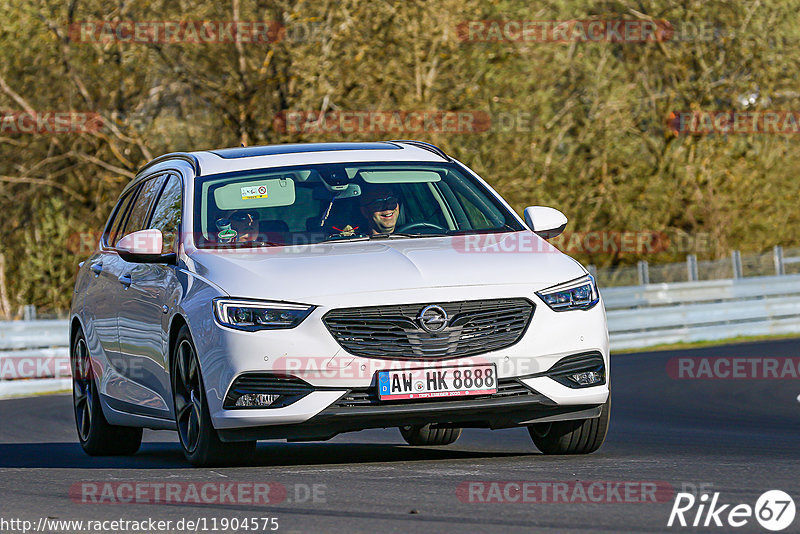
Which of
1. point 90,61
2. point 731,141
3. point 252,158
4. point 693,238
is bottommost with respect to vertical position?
point 693,238

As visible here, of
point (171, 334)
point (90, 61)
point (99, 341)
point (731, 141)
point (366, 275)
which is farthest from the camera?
point (731, 141)

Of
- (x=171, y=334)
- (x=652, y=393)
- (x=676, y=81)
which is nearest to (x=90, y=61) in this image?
(x=676, y=81)

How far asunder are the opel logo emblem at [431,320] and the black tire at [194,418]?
118 cm

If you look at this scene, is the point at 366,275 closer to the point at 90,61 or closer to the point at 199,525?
the point at 199,525

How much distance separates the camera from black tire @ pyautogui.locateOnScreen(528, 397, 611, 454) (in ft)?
27.1

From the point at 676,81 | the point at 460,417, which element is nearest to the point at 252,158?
the point at 460,417

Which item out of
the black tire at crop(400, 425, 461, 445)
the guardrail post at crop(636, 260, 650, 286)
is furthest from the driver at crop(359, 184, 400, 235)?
the guardrail post at crop(636, 260, 650, 286)

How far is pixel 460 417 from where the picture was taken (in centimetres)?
774

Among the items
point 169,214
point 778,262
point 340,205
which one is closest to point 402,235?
point 340,205

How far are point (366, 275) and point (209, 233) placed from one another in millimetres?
1274

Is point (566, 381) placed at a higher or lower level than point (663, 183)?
higher

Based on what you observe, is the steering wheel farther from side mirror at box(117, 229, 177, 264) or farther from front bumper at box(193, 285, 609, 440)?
side mirror at box(117, 229, 177, 264)

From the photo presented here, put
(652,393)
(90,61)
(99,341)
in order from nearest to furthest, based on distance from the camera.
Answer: (99,341)
(652,393)
(90,61)

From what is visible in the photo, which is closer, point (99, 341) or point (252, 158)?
point (252, 158)
